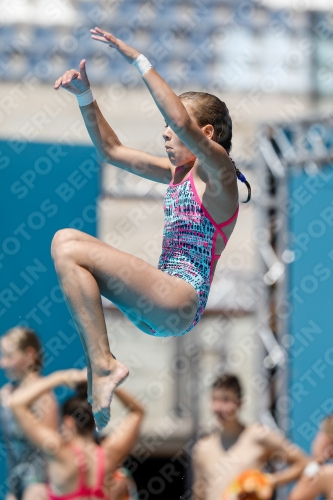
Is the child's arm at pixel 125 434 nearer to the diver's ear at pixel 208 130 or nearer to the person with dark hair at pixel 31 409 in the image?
the person with dark hair at pixel 31 409

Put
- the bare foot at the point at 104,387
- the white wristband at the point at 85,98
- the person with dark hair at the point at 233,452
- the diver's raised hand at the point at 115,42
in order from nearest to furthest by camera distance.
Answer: the diver's raised hand at the point at 115,42, the bare foot at the point at 104,387, the white wristband at the point at 85,98, the person with dark hair at the point at 233,452

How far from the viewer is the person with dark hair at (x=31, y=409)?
14.6 feet

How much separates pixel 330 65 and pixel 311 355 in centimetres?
451

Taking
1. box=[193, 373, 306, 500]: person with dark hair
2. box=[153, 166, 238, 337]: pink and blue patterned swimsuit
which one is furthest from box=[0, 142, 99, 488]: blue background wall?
box=[153, 166, 238, 337]: pink and blue patterned swimsuit

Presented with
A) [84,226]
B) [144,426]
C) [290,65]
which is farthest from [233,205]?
[290,65]

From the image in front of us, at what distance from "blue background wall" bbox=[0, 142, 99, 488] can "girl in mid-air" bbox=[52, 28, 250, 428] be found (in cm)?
160

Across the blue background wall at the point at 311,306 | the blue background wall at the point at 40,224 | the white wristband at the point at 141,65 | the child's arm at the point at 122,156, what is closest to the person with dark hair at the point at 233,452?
the blue background wall at the point at 311,306

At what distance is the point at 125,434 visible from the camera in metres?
4.59

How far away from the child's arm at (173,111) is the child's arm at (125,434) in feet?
7.49

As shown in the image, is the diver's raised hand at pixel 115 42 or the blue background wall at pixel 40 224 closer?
the diver's raised hand at pixel 115 42

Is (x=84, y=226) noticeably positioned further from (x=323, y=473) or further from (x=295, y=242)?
(x=323, y=473)

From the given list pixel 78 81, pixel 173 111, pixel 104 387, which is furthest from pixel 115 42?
pixel 104 387

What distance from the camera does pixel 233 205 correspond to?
2852 mm

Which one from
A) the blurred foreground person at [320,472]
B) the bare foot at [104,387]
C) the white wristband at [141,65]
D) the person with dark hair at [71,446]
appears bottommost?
the blurred foreground person at [320,472]
